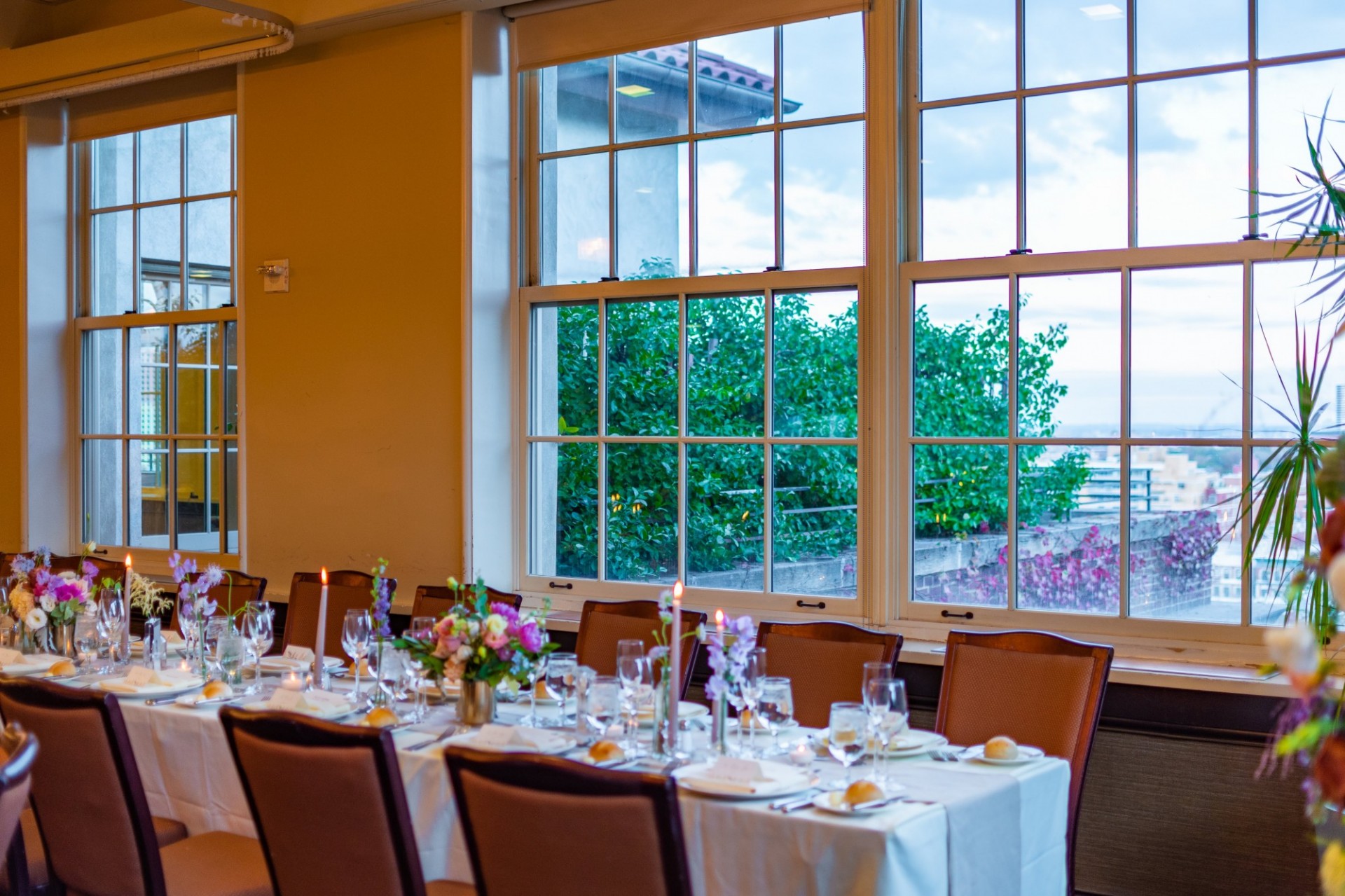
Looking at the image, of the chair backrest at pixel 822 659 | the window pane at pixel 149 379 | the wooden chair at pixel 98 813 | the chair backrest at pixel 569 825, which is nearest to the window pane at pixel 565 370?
the chair backrest at pixel 822 659

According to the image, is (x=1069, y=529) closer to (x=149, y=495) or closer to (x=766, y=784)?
(x=766, y=784)

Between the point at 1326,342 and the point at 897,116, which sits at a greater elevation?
the point at 897,116

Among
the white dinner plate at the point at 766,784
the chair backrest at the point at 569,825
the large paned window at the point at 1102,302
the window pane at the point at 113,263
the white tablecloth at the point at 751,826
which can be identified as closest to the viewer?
the chair backrest at the point at 569,825

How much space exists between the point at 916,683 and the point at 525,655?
146cm

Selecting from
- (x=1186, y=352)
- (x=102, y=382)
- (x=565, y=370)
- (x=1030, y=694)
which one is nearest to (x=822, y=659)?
(x=1030, y=694)

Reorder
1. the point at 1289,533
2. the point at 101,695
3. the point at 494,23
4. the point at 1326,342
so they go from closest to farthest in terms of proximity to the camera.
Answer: the point at 101,695, the point at 1289,533, the point at 1326,342, the point at 494,23

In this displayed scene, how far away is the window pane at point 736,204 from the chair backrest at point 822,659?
1.57 m

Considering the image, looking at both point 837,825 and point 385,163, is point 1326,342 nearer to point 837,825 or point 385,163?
point 837,825

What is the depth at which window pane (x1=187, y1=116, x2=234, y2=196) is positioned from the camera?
6195 millimetres

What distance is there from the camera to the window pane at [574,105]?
5.03m

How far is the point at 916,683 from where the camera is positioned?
403cm

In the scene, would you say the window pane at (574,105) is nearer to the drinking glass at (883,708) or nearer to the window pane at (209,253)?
the window pane at (209,253)

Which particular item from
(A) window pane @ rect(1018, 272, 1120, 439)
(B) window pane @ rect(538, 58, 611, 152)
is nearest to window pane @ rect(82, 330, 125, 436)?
(B) window pane @ rect(538, 58, 611, 152)

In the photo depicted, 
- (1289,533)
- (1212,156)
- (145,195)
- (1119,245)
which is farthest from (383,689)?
(145,195)
